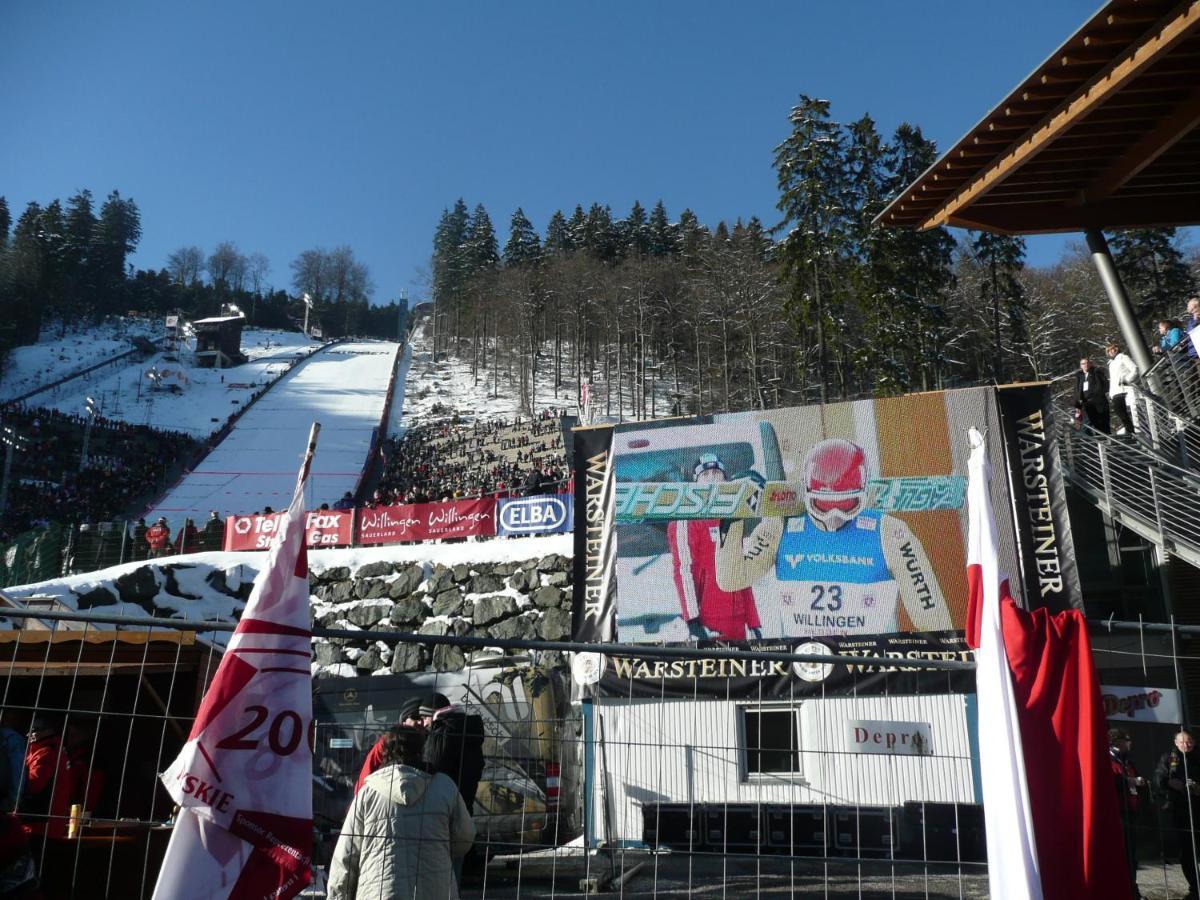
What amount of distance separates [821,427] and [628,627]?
4001mm

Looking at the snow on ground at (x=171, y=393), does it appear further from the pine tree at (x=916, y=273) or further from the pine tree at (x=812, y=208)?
the pine tree at (x=916, y=273)

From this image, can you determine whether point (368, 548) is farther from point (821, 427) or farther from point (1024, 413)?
point (1024, 413)

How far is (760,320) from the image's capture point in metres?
49.3

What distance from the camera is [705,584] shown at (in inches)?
530

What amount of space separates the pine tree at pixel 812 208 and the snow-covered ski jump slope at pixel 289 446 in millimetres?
19762

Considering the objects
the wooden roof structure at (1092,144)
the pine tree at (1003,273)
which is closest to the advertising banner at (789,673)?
the wooden roof structure at (1092,144)

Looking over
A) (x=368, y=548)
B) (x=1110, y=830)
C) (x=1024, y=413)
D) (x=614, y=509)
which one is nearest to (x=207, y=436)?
(x=368, y=548)

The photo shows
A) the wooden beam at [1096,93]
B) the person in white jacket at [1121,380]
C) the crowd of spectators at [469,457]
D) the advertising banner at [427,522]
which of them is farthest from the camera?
the crowd of spectators at [469,457]

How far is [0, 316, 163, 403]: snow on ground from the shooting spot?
69.9m

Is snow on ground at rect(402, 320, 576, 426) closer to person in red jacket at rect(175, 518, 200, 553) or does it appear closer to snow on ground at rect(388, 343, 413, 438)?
snow on ground at rect(388, 343, 413, 438)

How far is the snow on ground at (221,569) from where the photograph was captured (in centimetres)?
1852

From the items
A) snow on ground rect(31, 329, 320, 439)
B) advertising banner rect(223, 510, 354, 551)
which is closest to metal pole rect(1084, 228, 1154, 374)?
advertising banner rect(223, 510, 354, 551)

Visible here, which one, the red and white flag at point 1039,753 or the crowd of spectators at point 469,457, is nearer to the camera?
the red and white flag at point 1039,753

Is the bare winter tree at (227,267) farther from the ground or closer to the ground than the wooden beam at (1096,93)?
farther from the ground
